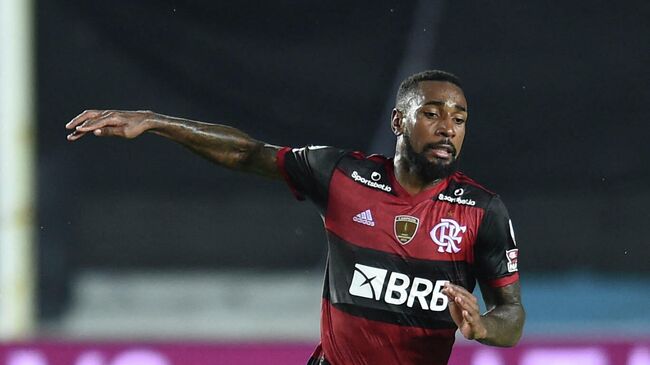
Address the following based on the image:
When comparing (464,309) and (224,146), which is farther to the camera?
(224,146)

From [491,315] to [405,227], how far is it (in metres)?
0.40

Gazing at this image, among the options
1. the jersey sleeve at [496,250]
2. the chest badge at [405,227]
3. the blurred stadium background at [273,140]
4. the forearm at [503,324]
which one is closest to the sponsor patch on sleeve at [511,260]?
the jersey sleeve at [496,250]

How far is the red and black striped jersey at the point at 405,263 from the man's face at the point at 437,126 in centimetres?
13

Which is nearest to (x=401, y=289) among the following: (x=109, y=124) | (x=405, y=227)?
(x=405, y=227)

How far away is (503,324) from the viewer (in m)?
3.67

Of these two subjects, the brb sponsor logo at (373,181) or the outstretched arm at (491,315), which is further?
the brb sponsor logo at (373,181)

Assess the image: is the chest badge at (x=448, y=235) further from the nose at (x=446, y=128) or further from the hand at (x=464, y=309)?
the hand at (x=464, y=309)

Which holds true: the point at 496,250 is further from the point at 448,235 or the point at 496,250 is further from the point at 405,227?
the point at 405,227

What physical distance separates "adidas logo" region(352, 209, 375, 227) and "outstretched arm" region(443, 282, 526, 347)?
0.39m

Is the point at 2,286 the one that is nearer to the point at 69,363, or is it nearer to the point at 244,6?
the point at 69,363

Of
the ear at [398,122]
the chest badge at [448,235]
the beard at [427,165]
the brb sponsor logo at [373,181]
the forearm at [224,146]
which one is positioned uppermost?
the ear at [398,122]

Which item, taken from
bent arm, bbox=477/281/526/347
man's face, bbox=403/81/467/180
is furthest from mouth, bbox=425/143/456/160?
bent arm, bbox=477/281/526/347

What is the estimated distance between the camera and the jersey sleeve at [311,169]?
401 centimetres

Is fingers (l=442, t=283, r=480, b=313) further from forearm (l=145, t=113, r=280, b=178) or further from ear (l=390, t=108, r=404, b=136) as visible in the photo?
forearm (l=145, t=113, r=280, b=178)
